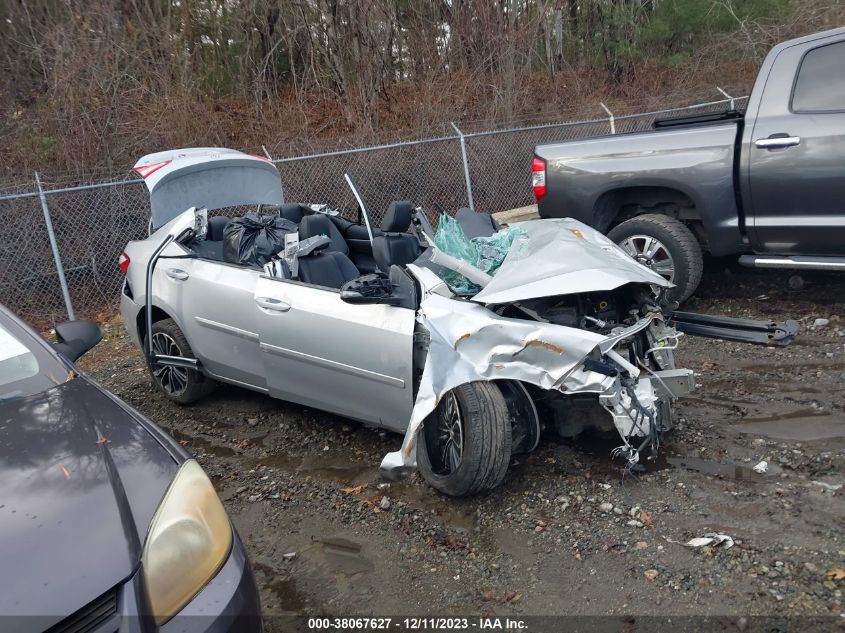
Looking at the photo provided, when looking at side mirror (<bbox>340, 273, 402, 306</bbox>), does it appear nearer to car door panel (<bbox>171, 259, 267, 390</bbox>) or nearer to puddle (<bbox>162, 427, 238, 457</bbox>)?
car door panel (<bbox>171, 259, 267, 390</bbox>)

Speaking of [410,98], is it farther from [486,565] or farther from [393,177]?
[486,565]

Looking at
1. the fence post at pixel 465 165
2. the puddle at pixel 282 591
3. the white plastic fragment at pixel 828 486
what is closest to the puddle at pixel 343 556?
the puddle at pixel 282 591

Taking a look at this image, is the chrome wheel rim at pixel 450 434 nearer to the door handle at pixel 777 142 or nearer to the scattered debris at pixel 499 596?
the scattered debris at pixel 499 596

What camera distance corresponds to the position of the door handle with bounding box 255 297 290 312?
4.25 m

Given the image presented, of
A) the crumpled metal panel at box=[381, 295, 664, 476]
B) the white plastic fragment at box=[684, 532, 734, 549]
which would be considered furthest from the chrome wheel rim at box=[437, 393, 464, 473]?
the white plastic fragment at box=[684, 532, 734, 549]

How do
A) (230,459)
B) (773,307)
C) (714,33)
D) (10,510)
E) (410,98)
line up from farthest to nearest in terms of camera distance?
(714,33) → (410,98) → (773,307) → (230,459) → (10,510)

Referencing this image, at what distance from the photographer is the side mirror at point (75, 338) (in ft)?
10.9

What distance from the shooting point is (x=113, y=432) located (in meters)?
2.48

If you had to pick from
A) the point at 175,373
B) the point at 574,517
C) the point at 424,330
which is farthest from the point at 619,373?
the point at 175,373

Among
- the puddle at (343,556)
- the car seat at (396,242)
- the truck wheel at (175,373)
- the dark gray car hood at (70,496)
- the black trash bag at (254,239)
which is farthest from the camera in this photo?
the truck wheel at (175,373)

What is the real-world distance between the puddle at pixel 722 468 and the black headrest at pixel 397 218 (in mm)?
2234

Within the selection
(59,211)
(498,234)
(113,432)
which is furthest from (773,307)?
(59,211)

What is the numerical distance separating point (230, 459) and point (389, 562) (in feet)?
5.44

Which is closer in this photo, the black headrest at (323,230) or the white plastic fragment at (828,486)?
the white plastic fragment at (828,486)
